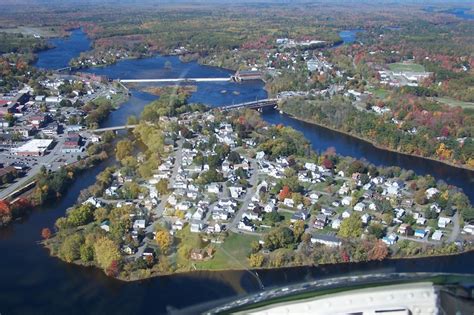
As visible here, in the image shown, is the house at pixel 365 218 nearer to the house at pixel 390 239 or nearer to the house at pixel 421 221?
the house at pixel 390 239

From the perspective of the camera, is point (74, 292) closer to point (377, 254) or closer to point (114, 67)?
point (377, 254)

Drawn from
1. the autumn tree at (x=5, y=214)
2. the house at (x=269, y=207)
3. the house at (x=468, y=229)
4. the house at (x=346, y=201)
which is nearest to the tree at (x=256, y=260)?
the house at (x=269, y=207)

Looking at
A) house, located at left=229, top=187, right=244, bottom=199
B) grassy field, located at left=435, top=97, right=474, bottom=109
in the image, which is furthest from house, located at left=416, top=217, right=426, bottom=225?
grassy field, located at left=435, top=97, right=474, bottom=109

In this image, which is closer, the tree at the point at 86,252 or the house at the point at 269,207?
the tree at the point at 86,252

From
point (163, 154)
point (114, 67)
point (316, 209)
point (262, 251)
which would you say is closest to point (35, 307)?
point (262, 251)

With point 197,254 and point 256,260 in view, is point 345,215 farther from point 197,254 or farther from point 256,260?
point 197,254
